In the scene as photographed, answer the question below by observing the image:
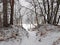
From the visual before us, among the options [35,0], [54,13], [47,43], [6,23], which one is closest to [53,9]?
[54,13]

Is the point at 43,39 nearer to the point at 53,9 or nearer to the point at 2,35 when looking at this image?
the point at 2,35

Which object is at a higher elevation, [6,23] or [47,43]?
[6,23]

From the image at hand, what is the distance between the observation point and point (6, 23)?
27.0 ft

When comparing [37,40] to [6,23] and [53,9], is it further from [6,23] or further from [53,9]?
[53,9]

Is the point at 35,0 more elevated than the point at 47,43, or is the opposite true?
the point at 35,0

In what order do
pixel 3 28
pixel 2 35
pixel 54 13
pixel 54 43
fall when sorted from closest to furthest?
pixel 54 43 → pixel 2 35 → pixel 3 28 → pixel 54 13

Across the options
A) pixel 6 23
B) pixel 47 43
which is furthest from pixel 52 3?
pixel 47 43

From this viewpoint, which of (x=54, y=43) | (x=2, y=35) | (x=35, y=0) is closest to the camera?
(x=54, y=43)

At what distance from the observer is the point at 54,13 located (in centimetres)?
1091

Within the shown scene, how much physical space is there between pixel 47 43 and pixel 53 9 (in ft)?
16.0

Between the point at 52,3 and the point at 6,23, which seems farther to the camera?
the point at 52,3

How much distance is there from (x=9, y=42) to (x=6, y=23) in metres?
1.70

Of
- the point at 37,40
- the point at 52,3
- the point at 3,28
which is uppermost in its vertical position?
the point at 52,3

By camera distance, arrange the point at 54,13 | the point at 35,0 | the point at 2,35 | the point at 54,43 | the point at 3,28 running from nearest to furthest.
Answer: the point at 54,43 → the point at 2,35 → the point at 3,28 → the point at 54,13 → the point at 35,0
